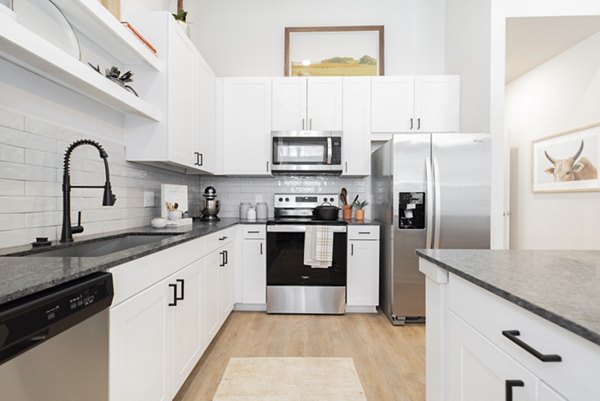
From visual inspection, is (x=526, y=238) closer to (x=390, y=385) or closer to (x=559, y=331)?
(x=390, y=385)

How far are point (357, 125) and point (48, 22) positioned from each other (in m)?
2.55

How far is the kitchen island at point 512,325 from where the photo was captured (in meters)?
0.59

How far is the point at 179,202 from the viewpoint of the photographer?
8.56 ft

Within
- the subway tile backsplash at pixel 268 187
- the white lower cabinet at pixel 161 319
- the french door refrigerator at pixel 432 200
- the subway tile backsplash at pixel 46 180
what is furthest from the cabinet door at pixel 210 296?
the french door refrigerator at pixel 432 200

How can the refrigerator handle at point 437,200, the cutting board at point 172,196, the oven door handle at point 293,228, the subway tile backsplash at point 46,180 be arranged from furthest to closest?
1. the oven door handle at point 293,228
2. the refrigerator handle at point 437,200
3. the cutting board at point 172,196
4. the subway tile backsplash at point 46,180

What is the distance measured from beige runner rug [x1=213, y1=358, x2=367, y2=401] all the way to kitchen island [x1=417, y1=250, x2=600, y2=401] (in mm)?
744

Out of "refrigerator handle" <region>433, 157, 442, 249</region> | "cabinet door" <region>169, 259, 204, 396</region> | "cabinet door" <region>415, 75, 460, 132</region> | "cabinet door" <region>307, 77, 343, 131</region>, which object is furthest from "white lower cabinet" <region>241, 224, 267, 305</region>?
"cabinet door" <region>415, 75, 460, 132</region>

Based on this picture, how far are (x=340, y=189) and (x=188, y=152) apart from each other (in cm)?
174

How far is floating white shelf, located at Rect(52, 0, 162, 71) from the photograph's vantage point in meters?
1.54

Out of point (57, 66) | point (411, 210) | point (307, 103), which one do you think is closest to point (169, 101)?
point (57, 66)

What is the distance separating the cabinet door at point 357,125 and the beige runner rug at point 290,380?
6.16ft

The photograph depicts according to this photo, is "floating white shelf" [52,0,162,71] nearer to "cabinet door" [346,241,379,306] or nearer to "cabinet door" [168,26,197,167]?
"cabinet door" [168,26,197,167]

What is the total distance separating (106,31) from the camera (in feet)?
5.72

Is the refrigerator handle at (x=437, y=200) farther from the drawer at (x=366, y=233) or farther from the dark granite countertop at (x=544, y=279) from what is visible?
the dark granite countertop at (x=544, y=279)
